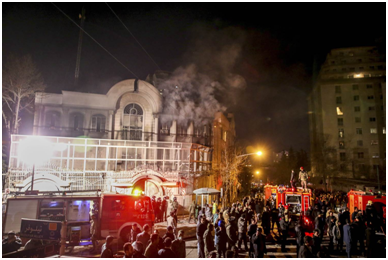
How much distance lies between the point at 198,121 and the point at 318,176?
26.7 metres

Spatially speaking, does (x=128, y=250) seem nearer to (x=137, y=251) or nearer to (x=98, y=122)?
(x=137, y=251)

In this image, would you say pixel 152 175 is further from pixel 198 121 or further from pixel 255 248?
pixel 255 248

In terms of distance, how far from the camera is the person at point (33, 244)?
8.97 metres

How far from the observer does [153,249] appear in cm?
704

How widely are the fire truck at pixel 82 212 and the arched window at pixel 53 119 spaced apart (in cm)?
1294

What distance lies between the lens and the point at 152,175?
19859mm

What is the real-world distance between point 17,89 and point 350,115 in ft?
167

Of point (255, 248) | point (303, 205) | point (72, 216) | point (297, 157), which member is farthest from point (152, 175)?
point (297, 157)

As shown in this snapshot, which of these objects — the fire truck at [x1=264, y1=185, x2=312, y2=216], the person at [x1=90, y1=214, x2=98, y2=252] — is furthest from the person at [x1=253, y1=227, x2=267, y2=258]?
the fire truck at [x1=264, y1=185, x2=312, y2=216]

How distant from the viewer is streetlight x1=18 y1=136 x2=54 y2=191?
63.1 feet

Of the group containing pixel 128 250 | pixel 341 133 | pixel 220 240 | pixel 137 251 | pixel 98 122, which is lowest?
pixel 220 240

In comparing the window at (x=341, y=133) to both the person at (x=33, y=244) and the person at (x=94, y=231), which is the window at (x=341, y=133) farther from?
the person at (x=33, y=244)

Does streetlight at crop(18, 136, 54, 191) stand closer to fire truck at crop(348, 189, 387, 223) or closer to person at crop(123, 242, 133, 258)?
person at crop(123, 242, 133, 258)

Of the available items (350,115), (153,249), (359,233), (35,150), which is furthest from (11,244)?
(350,115)
